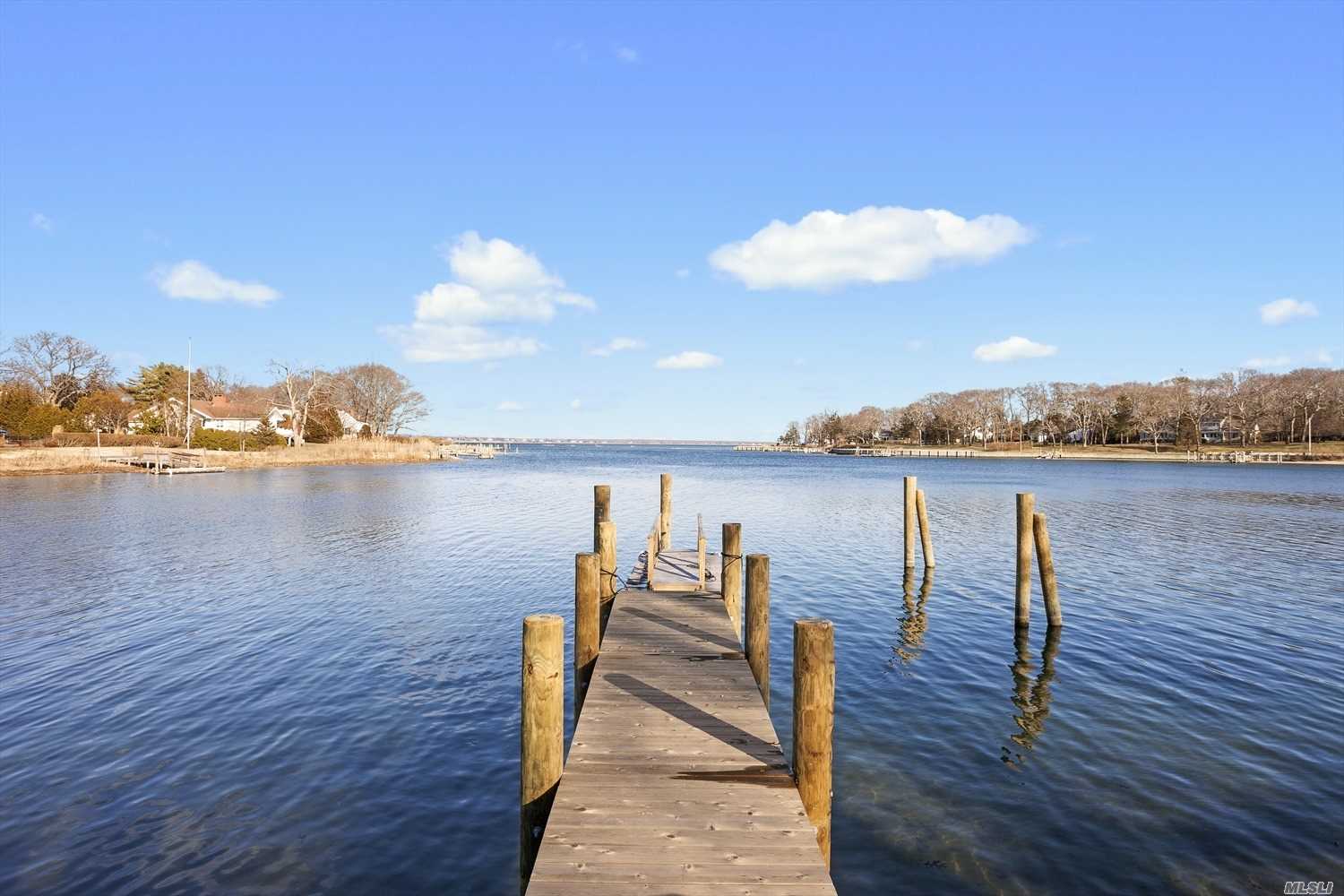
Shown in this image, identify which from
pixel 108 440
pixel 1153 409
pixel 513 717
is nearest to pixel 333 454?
pixel 108 440

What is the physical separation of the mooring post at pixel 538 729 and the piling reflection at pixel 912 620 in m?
9.20

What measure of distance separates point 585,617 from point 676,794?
3.86 meters

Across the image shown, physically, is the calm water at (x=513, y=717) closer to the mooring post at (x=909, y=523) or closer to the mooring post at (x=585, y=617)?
the mooring post at (x=909, y=523)

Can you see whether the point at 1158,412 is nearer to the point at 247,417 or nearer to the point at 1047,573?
the point at 1047,573

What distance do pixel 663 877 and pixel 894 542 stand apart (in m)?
26.0

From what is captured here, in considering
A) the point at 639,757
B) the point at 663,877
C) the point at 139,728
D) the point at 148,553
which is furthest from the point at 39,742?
the point at 148,553

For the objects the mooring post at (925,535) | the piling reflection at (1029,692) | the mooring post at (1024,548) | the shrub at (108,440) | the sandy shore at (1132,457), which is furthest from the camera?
the sandy shore at (1132,457)

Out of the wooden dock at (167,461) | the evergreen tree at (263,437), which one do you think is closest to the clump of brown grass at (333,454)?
the wooden dock at (167,461)

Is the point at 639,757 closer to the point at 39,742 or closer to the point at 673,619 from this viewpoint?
the point at 673,619

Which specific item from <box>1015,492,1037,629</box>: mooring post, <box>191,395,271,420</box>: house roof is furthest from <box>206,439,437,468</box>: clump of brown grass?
<box>1015,492,1037,629</box>: mooring post

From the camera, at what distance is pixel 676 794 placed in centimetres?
587

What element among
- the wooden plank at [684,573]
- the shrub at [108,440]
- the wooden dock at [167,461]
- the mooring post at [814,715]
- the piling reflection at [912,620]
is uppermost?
the shrub at [108,440]

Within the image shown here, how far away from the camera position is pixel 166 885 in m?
6.35

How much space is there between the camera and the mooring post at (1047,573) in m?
15.2
